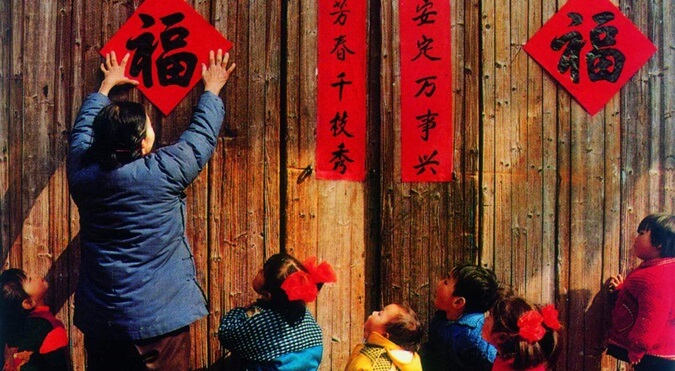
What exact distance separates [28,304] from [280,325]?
1.58 m

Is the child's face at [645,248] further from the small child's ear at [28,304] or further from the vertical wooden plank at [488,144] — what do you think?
the small child's ear at [28,304]

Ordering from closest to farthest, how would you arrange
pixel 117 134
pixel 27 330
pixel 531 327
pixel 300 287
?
1. pixel 531 327
2. pixel 117 134
3. pixel 300 287
4. pixel 27 330

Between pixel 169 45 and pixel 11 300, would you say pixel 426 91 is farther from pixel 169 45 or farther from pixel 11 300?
pixel 11 300

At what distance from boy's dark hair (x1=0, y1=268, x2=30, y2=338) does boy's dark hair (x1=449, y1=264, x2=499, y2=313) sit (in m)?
2.53

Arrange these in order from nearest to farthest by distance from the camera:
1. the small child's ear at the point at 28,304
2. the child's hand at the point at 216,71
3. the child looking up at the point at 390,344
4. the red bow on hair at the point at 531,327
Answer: the red bow on hair at the point at 531,327, the child looking up at the point at 390,344, the small child's ear at the point at 28,304, the child's hand at the point at 216,71

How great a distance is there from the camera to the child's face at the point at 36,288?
3.44m

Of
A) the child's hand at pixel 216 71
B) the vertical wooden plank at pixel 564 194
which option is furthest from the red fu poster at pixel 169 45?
the vertical wooden plank at pixel 564 194

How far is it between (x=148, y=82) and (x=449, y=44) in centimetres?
193

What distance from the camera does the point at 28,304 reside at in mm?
3389

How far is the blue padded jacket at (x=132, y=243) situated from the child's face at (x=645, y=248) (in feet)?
8.70

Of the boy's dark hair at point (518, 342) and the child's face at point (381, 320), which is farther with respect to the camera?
the child's face at point (381, 320)

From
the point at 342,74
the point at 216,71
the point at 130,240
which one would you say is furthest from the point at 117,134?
the point at 342,74

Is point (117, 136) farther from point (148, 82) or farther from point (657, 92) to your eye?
point (657, 92)

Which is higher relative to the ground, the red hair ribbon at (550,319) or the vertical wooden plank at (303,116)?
the vertical wooden plank at (303,116)
